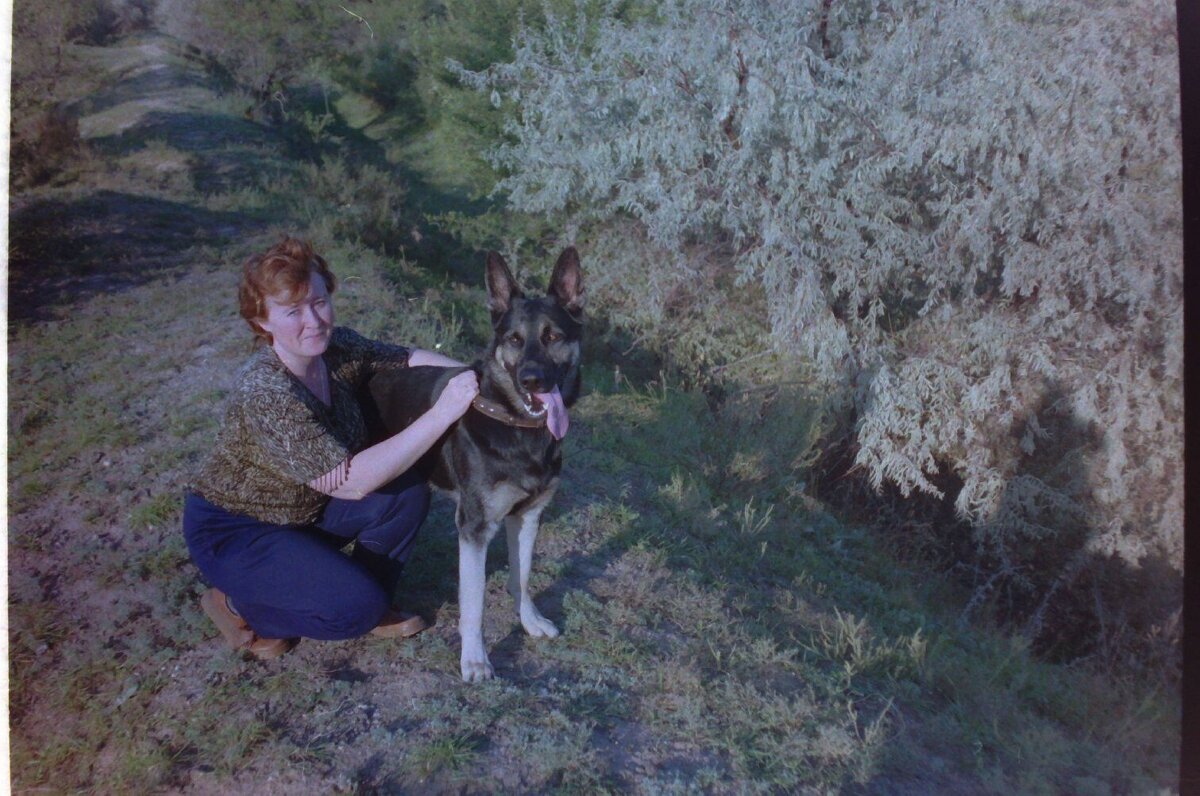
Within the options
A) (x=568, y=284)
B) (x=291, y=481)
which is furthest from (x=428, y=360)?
(x=291, y=481)

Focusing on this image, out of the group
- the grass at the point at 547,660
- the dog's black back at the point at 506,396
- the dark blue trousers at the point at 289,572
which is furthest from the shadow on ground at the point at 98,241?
the dog's black back at the point at 506,396

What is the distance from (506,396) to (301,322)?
903 millimetres

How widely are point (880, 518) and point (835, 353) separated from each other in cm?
158

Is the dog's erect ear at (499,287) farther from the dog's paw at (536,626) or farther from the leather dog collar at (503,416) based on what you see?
the dog's paw at (536,626)

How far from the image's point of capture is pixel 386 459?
2744 millimetres

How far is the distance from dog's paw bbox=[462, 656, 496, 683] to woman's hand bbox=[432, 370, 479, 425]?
1041 mm

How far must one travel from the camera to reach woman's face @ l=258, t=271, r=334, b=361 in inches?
109

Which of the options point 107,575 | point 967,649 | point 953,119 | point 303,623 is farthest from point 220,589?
point 953,119

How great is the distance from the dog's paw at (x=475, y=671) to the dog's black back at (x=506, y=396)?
535 millimetres

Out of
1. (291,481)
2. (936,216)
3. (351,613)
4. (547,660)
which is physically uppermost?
(936,216)

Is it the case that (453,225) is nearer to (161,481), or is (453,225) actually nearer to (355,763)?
(161,481)

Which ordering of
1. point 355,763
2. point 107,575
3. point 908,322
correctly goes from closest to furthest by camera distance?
point 355,763 < point 107,575 < point 908,322

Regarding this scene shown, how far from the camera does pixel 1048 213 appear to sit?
6.10 m

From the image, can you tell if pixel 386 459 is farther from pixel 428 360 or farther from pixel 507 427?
pixel 428 360
